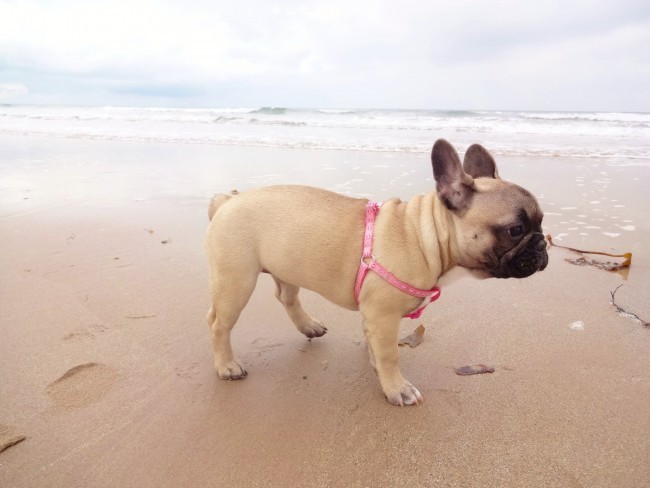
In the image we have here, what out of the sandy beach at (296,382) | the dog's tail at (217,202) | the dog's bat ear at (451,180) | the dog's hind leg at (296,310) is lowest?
the sandy beach at (296,382)

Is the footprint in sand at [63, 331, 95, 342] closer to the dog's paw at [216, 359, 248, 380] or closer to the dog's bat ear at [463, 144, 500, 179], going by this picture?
the dog's paw at [216, 359, 248, 380]

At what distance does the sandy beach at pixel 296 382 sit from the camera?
7.70 ft

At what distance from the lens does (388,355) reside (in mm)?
2828

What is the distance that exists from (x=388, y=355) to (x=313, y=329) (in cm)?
92

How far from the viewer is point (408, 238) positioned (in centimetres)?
279

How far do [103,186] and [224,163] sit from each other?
3.23 metres

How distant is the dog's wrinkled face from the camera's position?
252cm

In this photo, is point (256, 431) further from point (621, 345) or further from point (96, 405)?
point (621, 345)

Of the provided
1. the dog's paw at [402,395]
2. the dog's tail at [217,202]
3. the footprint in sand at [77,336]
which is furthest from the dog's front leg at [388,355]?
the footprint in sand at [77,336]

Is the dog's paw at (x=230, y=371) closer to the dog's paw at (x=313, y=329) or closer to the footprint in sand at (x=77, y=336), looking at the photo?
the dog's paw at (x=313, y=329)

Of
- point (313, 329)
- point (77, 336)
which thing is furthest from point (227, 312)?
point (77, 336)

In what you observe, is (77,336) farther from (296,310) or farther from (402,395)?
(402,395)

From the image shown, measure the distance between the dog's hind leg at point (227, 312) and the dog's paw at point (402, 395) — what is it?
1016mm

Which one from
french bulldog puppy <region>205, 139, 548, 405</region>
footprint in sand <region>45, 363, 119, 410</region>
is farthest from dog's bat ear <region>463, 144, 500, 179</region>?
footprint in sand <region>45, 363, 119, 410</region>
